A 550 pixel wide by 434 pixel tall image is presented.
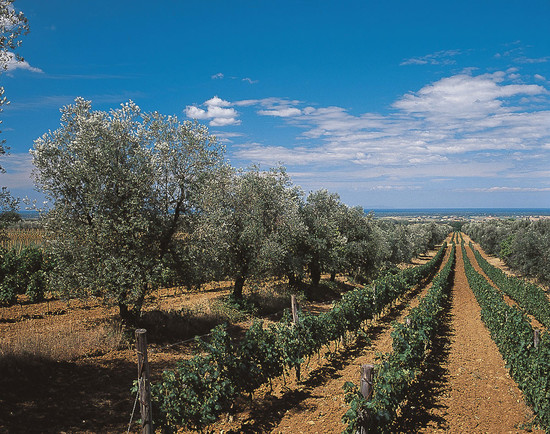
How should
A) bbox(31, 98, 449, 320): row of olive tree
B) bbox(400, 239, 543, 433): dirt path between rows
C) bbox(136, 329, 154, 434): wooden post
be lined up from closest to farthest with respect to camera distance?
bbox(136, 329, 154, 434): wooden post → bbox(400, 239, 543, 433): dirt path between rows → bbox(31, 98, 449, 320): row of olive tree

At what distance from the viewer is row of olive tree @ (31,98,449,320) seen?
12.0m

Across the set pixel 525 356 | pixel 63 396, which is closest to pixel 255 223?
pixel 63 396

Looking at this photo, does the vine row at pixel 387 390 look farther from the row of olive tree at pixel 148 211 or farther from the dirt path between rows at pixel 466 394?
the row of olive tree at pixel 148 211

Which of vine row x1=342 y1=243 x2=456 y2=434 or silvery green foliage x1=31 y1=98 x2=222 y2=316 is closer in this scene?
vine row x1=342 y1=243 x2=456 y2=434

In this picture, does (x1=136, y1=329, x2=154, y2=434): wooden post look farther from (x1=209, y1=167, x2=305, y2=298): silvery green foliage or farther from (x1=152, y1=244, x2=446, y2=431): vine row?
(x1=209, y1=167, x2=305, y2=298): silvery green foliage

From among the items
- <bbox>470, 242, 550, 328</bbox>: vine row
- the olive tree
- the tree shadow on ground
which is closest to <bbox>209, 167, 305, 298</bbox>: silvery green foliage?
the olive tree

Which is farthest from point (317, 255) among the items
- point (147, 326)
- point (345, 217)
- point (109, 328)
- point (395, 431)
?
point (395, 431)

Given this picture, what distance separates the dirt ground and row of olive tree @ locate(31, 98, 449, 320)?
2.78m

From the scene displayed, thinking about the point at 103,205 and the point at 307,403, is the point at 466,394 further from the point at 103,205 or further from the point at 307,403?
the point at 103,205

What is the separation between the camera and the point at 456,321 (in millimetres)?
20453

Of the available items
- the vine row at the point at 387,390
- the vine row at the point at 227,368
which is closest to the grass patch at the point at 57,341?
the vine row at the point at 227,368

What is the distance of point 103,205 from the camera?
39.6 ft

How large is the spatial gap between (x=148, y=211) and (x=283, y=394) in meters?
8.64

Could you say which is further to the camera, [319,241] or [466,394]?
[319,241]
